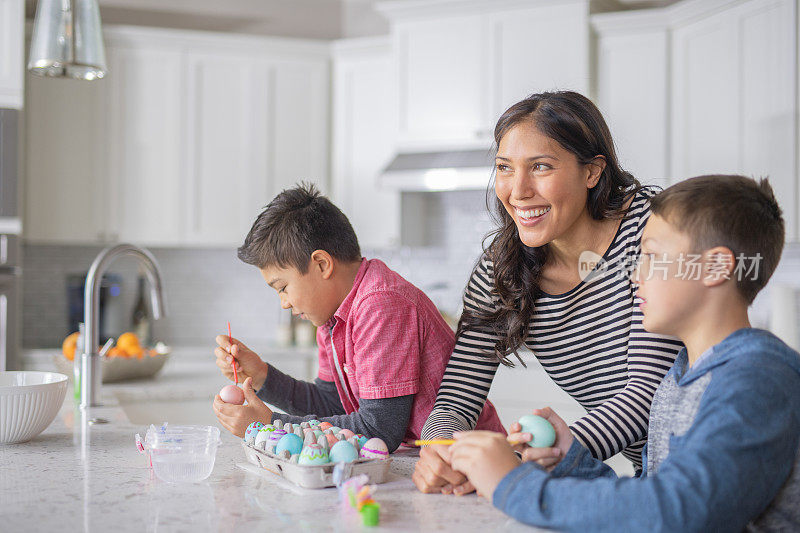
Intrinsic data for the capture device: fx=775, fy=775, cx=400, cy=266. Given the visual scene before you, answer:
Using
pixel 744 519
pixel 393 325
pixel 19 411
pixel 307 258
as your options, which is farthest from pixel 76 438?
pixel 744 519

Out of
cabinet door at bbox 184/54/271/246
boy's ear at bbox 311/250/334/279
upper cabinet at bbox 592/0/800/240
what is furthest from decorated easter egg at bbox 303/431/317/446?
cabinet door at bbox 184/54/271/246

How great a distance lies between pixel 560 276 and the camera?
1.54 meters

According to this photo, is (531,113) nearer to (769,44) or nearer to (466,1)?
(769,44)

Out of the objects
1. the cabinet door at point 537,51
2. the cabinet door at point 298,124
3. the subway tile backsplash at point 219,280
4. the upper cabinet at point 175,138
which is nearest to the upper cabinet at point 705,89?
the cabinet door at point 537,51

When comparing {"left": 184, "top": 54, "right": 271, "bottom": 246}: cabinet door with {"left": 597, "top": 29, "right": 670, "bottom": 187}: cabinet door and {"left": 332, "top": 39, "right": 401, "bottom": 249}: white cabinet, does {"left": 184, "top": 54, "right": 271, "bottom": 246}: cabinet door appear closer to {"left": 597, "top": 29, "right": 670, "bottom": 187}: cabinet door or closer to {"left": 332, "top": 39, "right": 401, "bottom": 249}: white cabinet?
{"left": 332, "top": 39, "right": 401, "bottom": 249}: white cabinet

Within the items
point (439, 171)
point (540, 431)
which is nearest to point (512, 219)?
point (540, 431)

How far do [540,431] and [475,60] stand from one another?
3103 mm

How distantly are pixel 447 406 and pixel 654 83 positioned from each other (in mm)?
2818

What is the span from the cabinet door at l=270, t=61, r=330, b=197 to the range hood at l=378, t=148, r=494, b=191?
544mm

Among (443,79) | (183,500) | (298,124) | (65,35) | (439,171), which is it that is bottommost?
(183,500)

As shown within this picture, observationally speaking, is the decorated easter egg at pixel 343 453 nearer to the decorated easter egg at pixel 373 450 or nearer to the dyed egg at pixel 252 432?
the decorated easter egg at pixel 373 450

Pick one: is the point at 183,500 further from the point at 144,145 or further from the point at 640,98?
the point at 144,145

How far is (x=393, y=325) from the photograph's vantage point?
1.43 m

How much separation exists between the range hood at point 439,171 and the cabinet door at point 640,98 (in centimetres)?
66
